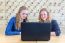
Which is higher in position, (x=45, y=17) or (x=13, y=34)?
(x=45, y=17)

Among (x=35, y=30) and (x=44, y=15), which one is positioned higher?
(x=44, y=15)

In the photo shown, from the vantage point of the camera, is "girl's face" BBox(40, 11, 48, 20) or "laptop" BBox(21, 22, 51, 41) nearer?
"laptop" BBox(21, 22, 51, 41)

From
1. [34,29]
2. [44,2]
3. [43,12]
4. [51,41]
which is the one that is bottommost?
[51,41]

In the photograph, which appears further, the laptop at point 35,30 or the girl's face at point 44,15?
the girl's face at point 44,15

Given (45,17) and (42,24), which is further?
(45,17)

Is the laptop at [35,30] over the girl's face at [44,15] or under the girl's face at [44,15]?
under

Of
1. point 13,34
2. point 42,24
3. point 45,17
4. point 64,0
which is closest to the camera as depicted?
point 42,24

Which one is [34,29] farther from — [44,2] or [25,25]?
[44,2]

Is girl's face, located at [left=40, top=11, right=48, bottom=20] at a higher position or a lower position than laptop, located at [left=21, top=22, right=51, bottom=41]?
higher

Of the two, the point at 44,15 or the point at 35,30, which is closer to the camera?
the point at 35,30

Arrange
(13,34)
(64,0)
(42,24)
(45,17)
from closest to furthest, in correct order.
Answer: (42,24), (13,34), (45,17), (64,0)

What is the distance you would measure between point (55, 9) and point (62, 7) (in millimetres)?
150

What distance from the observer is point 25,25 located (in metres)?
1.98

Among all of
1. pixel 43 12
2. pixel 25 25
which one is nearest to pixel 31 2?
pixel 43 12
